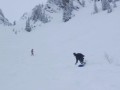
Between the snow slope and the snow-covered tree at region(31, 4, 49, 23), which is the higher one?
the snow-covered tree at region(31, 4, 49, 23)

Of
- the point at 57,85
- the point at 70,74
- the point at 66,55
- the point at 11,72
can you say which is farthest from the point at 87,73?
the point at 66,55

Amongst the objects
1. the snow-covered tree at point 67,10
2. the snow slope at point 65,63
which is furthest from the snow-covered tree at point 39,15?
the snow slope at point 65,63

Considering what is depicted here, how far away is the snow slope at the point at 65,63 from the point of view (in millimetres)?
14734

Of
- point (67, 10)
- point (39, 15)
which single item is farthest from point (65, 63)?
point (39, 15)

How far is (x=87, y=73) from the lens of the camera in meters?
16.2

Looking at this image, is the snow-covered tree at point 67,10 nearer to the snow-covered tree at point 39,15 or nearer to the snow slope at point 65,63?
the snow-covered tree at point 39,15

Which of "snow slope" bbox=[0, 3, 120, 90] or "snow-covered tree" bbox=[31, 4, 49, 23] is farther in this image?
"snow-covered tree" bbox=[31, 4, 49, 23]

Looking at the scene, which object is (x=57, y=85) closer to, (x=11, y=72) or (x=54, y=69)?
(x=54, y=69)

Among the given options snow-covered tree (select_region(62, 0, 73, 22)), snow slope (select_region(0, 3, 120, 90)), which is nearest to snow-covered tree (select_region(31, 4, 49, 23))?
snow-covered tree (select_region(62, 0, 73, 22))

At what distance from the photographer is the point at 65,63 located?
68.0 feet

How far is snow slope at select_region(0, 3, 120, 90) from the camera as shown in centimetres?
1473

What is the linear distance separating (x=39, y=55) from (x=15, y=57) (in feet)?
8.57

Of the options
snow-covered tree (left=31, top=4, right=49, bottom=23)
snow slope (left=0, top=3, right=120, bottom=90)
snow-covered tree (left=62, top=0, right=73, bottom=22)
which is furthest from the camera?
snow-covered tree (left=31, top=4, right=49, bottom=23)

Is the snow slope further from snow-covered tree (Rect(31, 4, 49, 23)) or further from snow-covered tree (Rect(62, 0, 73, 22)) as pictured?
snow-covered tree (Rect(31, 4, 49, 23))
